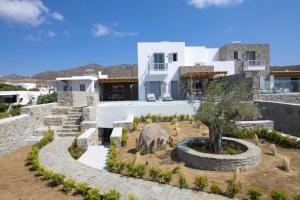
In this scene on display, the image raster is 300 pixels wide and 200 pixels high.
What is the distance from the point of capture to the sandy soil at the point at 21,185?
19.6 feet

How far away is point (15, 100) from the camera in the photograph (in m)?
36.6

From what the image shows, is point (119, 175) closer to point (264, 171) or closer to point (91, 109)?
point (264, 171)

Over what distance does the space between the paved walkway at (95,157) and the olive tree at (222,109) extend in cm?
413

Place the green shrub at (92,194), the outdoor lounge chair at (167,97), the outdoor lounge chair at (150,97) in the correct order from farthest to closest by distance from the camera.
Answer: the outdoor lounge chair at (150,97) → the outdoor lounge chair at (167,97) → the green shrub at (92,194)

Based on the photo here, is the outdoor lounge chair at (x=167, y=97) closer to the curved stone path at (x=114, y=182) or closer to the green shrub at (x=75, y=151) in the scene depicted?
the green shrub at (x=75, y=151)

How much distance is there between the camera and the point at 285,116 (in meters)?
13.4

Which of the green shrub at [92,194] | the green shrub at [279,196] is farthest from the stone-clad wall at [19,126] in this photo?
the green shrub at [279,196]

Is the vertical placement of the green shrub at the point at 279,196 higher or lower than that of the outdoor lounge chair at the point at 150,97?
lower

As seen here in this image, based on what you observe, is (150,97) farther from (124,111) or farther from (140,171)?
(140,171)

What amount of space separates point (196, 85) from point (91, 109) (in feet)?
53.8

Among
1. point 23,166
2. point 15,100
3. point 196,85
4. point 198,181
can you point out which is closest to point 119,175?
point 198,181

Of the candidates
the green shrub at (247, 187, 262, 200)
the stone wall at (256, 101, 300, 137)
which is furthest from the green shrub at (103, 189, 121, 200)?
the stone wall at (256, 101, 300, 137)

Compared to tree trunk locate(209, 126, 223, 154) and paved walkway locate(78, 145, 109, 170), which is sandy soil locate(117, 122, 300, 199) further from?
tree trunk locate(209, 126, 223, 154)

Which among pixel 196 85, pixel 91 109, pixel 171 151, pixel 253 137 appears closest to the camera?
pixel 171 151
